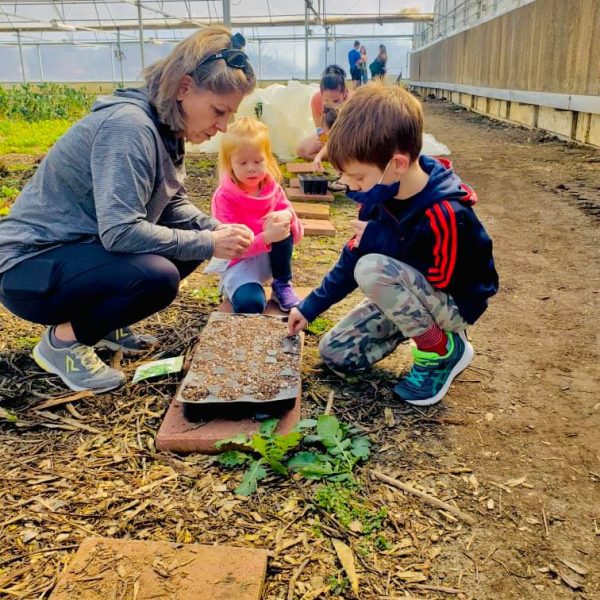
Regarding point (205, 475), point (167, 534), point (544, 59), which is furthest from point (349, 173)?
point (544, 59)

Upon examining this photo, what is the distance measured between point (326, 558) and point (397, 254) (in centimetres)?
105

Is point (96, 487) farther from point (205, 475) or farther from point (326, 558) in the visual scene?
point (326, 558)

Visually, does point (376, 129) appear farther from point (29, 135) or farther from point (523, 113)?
point (29, 135)

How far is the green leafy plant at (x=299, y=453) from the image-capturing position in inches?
68.0

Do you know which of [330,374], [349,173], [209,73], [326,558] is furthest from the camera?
[330,374]

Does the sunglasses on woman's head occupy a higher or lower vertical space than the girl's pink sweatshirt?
higher

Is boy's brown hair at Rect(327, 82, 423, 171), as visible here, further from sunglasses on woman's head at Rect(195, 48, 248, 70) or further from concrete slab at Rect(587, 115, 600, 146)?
concrete slab at Rect(587, 115, 600, 146)

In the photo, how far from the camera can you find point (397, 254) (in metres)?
2.11

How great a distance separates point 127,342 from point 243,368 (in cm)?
68

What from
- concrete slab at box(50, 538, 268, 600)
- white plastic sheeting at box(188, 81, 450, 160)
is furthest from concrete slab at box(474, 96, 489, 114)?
concrete slab at box(50, 538, 268, 600)

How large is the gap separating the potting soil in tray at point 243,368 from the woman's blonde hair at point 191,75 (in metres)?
0.77

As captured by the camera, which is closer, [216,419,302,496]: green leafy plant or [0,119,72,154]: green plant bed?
[216,419,302,496]: green leafy plant

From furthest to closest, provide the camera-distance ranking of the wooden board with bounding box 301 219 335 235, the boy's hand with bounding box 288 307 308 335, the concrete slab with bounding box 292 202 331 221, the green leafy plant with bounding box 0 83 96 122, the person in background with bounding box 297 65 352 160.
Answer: the green leafy plant with bounding box 0 83 96 122, the person in background with bounding box 297 65 352 160, the concrete slab with bounding box 292 202 331 221, the wooden board with bounding box 301 219 335 235, the boy's hand with bounding box 288 307 308 335

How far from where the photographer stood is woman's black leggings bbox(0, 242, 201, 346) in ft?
6.87
